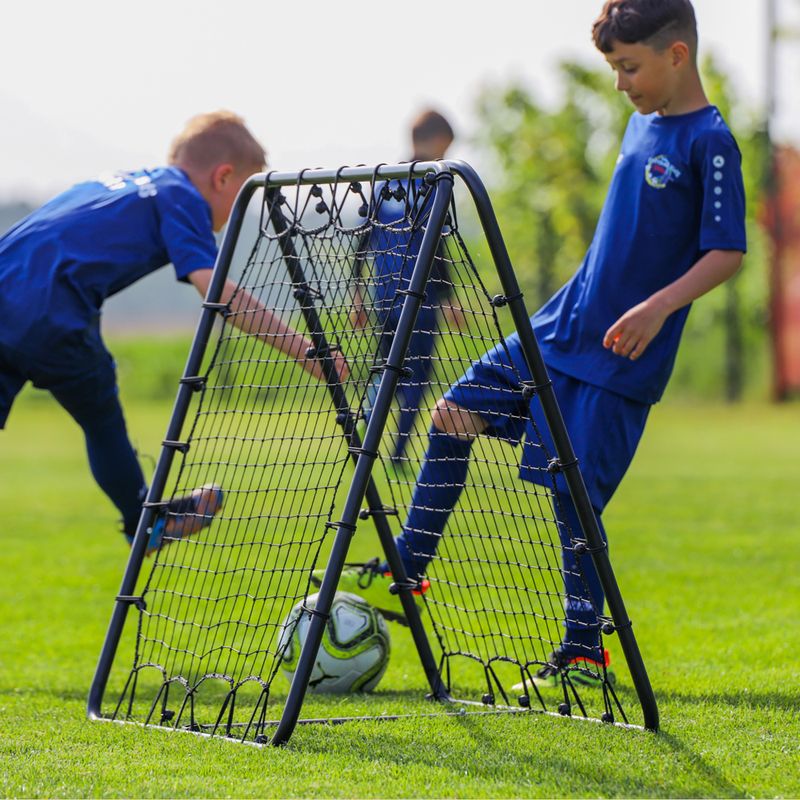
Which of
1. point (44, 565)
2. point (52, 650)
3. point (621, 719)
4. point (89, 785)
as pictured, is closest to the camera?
point (89, 785)

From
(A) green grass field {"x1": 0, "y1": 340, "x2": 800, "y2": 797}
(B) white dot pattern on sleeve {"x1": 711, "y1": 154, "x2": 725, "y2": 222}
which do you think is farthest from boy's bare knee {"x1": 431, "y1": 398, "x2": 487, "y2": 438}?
(B) white dot pattern on sleeve {"x1": 711, "y1": 154, "x2": 725, "y2": 222}

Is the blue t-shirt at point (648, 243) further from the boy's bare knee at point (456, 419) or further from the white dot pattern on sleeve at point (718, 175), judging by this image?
the boy's bare knee at point (456, 419)

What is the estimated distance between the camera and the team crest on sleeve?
454 centimetres

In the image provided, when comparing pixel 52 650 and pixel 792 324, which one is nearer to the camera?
pixel 52 650

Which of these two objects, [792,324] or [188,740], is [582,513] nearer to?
[188,740]

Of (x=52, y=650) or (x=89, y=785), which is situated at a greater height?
(x=89, y=785)

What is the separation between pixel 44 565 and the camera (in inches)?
311

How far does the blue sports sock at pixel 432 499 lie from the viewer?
184 inches

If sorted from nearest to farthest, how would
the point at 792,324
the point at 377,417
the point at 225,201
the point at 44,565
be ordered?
the point at 377,417 → the point at 225,201 → the point at 44,565 → the point at 792,324

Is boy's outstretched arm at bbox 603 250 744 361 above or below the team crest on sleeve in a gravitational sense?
below

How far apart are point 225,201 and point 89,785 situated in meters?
2.55

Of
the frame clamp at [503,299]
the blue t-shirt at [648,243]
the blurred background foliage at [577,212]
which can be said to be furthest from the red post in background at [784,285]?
the frame clamp at [503,299]

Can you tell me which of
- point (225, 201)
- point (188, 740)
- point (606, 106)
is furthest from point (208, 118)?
point (606, 106)

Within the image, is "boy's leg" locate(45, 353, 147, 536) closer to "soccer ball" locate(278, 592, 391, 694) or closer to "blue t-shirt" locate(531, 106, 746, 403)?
"soccer ball" locate(278, 592, 391, 694)
